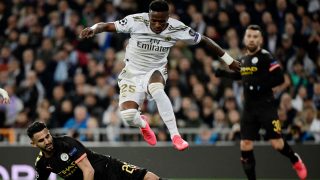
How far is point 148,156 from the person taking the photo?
13.7 m

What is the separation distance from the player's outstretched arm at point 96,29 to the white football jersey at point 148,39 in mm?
140

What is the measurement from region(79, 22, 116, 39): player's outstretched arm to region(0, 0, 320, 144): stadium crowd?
4.47m

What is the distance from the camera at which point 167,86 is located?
15984 millimetres

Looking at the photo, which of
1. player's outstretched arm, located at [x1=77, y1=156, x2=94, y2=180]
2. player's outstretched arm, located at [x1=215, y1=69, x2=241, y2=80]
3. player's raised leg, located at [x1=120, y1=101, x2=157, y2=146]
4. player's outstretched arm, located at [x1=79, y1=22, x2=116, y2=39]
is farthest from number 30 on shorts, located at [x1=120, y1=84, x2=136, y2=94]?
player's outstretched arm, located at [x1=215, y1=69, x2=241, y2=80]

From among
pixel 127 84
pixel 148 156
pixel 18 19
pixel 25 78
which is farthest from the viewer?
pixel 18 19

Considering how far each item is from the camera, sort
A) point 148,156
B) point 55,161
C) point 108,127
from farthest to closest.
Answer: point 108,127, point 148,156, point 55,161

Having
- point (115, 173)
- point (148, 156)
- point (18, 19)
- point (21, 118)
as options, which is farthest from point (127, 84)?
point (18, 19)

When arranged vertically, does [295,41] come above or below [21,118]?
above

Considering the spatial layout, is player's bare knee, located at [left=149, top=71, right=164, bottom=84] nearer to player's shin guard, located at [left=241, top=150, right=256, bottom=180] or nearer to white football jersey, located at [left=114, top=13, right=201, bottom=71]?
white football jersey, located at [left=114, top=13, right=201, bottom=71]

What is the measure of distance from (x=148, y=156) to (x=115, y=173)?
336cm

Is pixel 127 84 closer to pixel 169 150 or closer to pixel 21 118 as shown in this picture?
pixel 169 150

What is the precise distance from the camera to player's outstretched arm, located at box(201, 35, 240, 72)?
10.8 meters

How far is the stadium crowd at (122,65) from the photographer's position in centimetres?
1527

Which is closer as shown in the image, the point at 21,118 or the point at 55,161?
the point at 55,161
